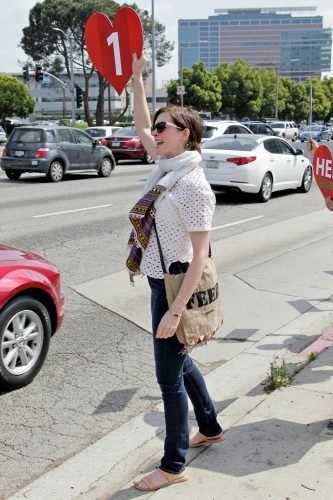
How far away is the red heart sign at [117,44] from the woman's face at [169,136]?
3.08 ft

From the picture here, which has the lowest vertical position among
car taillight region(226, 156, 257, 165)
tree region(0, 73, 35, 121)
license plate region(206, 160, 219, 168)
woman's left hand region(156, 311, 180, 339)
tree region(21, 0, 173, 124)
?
woman's left hand region(156, 311, 180, 339)

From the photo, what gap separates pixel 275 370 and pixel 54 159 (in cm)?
1496

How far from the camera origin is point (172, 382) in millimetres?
3072

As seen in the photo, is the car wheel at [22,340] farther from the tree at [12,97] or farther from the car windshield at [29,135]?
the tree at [12,97]

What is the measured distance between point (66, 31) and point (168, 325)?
201 ft

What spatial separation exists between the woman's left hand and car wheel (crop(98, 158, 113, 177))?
17656 mm

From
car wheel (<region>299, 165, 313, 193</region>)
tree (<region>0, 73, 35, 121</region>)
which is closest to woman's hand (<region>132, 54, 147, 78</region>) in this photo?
car wheel (<region>299, 165, 313, 193</region>)

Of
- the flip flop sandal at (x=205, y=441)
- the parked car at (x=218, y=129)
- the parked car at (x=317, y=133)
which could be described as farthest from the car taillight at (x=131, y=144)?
the parked car at (x=317, y=133)

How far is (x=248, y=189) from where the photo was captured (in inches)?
562

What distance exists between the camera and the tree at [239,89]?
7775cm

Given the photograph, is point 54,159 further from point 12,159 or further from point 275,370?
point 275,370

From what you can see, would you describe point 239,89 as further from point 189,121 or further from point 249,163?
point 189,121

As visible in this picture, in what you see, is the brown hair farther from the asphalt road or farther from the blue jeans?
the asphalt road

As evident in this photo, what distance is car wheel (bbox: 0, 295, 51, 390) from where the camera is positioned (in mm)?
4379
